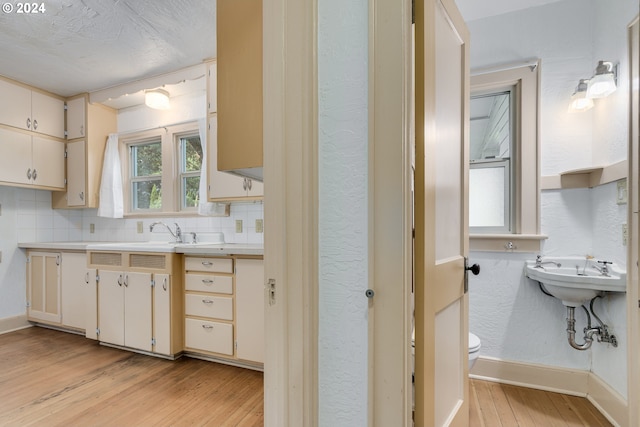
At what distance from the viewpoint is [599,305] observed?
186 centimetres

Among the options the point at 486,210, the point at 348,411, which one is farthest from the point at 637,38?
the point at 348,411

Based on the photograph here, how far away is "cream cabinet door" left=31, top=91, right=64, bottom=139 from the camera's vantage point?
324cm

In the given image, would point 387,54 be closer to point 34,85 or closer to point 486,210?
point 486,210

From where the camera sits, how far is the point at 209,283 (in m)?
2.39

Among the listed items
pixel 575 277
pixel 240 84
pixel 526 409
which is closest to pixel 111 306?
pixel 240 84

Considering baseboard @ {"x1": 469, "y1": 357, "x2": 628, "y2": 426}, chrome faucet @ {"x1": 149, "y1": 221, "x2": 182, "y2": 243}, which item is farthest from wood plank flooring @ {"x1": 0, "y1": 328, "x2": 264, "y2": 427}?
baseboard @ {"x1": 469, "y1": 357, "x2": 628, "y2": 426}

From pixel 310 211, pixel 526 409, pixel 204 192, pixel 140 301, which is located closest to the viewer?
pixel 310 211

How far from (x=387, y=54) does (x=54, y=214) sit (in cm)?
433

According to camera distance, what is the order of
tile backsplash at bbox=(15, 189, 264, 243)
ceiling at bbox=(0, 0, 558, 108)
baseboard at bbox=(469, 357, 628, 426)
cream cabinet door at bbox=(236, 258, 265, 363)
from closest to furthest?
baseboard at bbox=(469, 357, 628, 426), ceiling at bbox=(0, 0, 558, 108), cream cabinet door at bbox=(236, 258, 265, 363), tile backsplash at bbox=(15, 189, 264, 243)

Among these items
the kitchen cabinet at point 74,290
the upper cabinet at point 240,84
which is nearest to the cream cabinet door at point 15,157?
the kitchen cabinet at point 74,290

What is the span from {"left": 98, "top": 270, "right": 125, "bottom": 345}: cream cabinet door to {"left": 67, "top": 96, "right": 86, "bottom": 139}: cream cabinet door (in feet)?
5.46

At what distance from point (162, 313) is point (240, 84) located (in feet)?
6.63

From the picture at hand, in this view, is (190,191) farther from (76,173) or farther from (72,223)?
(72,223)

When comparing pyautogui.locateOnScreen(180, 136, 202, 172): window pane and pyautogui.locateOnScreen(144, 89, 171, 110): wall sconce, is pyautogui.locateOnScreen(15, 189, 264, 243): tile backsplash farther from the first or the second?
pyautogui.locateOnScreen(144, 89, 171, 110): wall sconce
